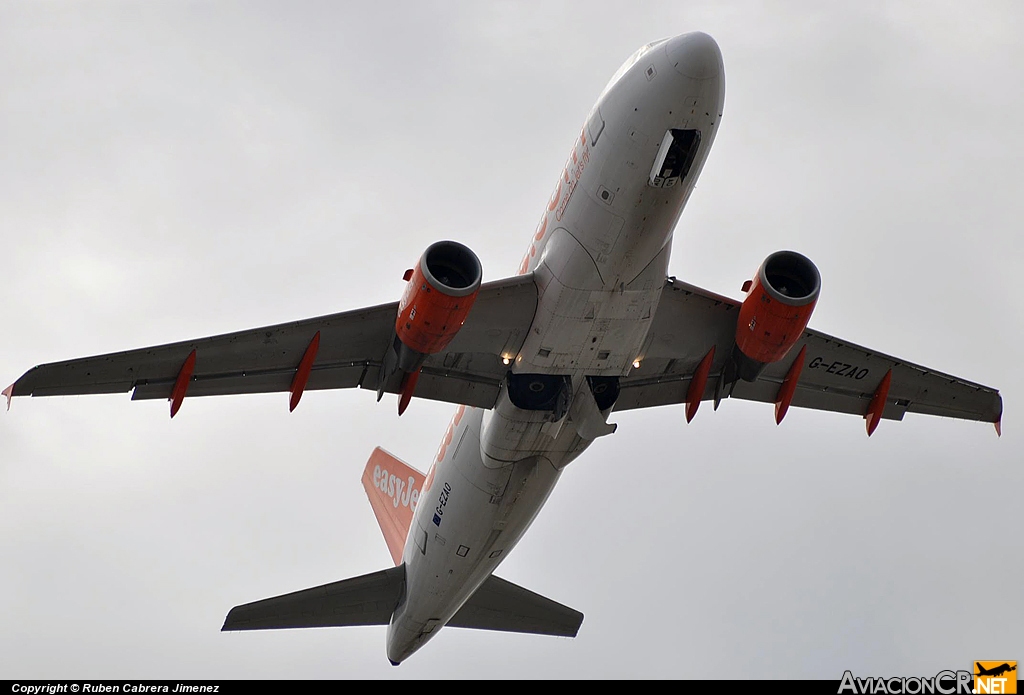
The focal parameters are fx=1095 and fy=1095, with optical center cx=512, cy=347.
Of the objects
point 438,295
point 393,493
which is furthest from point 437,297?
point 393,493

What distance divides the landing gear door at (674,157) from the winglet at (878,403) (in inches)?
367

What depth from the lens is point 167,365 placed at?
21281 millimetres

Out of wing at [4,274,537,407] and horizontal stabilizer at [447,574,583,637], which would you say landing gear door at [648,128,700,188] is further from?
horizontal stabilizer at [447,574,583,637]

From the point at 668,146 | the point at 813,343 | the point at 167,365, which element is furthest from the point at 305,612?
the point at 668,146

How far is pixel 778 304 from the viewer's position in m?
21.0

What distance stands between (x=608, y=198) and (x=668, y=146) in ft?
4.63

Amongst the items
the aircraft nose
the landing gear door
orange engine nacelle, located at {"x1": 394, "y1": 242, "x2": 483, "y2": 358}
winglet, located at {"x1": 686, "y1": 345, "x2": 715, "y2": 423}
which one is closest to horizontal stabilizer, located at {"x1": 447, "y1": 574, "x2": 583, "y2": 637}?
winglet, located at {"x1": 686, "y1": 345, "x2": 715, "y2": 423}

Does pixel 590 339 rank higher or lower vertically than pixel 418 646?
higher

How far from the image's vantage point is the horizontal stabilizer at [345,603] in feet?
90.5

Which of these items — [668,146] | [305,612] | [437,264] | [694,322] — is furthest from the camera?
[305,612]

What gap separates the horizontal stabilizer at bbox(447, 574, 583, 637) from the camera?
1163 inches

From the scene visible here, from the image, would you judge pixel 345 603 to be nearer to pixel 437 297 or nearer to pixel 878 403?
pixel 437 297

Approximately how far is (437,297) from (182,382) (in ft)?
18.9

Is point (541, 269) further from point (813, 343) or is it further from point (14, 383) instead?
point (14, 383)
